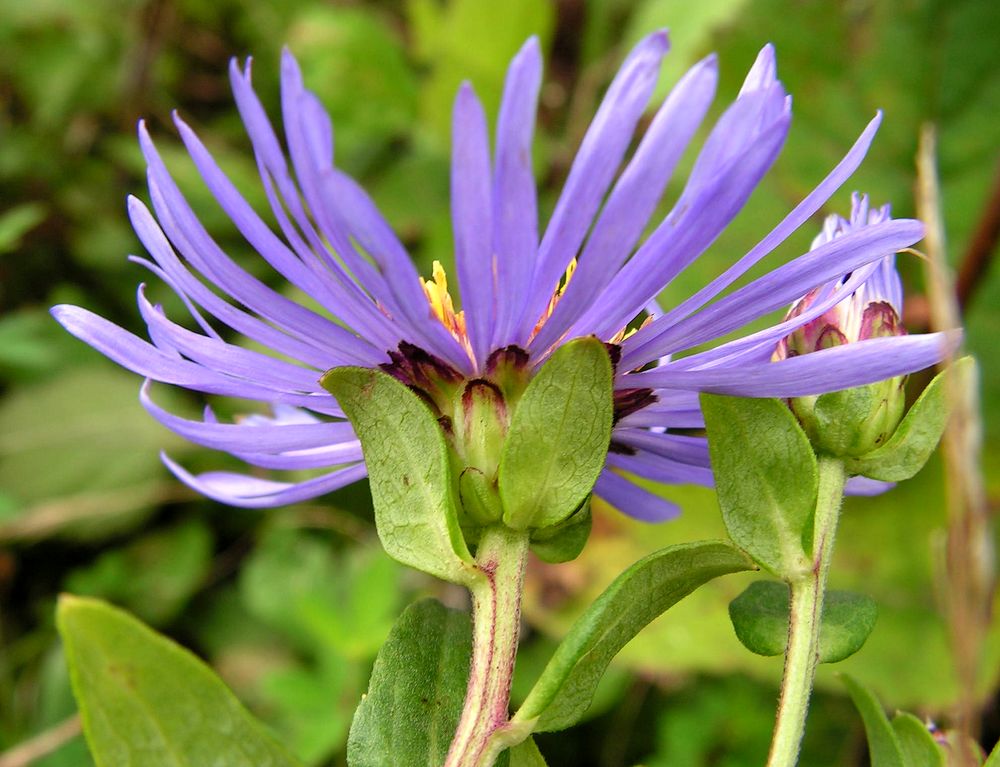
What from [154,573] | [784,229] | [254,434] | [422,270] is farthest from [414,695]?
[422,270]

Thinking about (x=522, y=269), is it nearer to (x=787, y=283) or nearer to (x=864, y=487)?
(x=787, y=283)

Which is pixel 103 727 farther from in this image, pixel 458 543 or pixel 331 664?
pixel 331 664

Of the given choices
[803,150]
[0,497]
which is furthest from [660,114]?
[803,150]

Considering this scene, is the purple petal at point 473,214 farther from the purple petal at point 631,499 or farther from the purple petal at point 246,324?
the purple petal at point 631,499

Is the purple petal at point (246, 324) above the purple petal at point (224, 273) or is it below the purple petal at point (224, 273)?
below

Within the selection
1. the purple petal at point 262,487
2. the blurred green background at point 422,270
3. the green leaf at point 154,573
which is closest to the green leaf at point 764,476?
the purple petal at point 262,487
